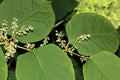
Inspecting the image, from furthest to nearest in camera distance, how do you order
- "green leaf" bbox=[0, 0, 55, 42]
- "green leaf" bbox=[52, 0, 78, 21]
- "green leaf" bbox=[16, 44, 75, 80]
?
1. "green leaf" bbox=[52, 0, 78, 21]
2. "green leaf" bbox=[0, 0, 55, 42]
3. "green leaf" bbox=[16, 44, 75, 80]

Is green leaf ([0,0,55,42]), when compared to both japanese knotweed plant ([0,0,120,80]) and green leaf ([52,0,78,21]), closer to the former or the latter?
japanese knotweed plant ([0,0,120,80])

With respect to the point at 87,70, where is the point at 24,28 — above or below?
above

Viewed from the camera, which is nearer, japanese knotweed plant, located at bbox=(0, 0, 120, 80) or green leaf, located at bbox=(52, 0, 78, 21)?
japanese knotweed plant, located at bbox=(0, 0, 120, 80)

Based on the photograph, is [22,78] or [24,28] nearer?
[22,78]

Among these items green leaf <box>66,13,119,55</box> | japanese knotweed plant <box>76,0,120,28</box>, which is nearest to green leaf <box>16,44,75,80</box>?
green leaf <box>66,13,119,55</box>

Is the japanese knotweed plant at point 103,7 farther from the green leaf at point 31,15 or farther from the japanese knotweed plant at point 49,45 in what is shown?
the green leaf at point 31,15

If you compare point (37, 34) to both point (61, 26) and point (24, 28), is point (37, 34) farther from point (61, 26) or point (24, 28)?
point (61, 26)

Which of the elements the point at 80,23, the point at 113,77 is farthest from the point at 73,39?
the point at 113,77
